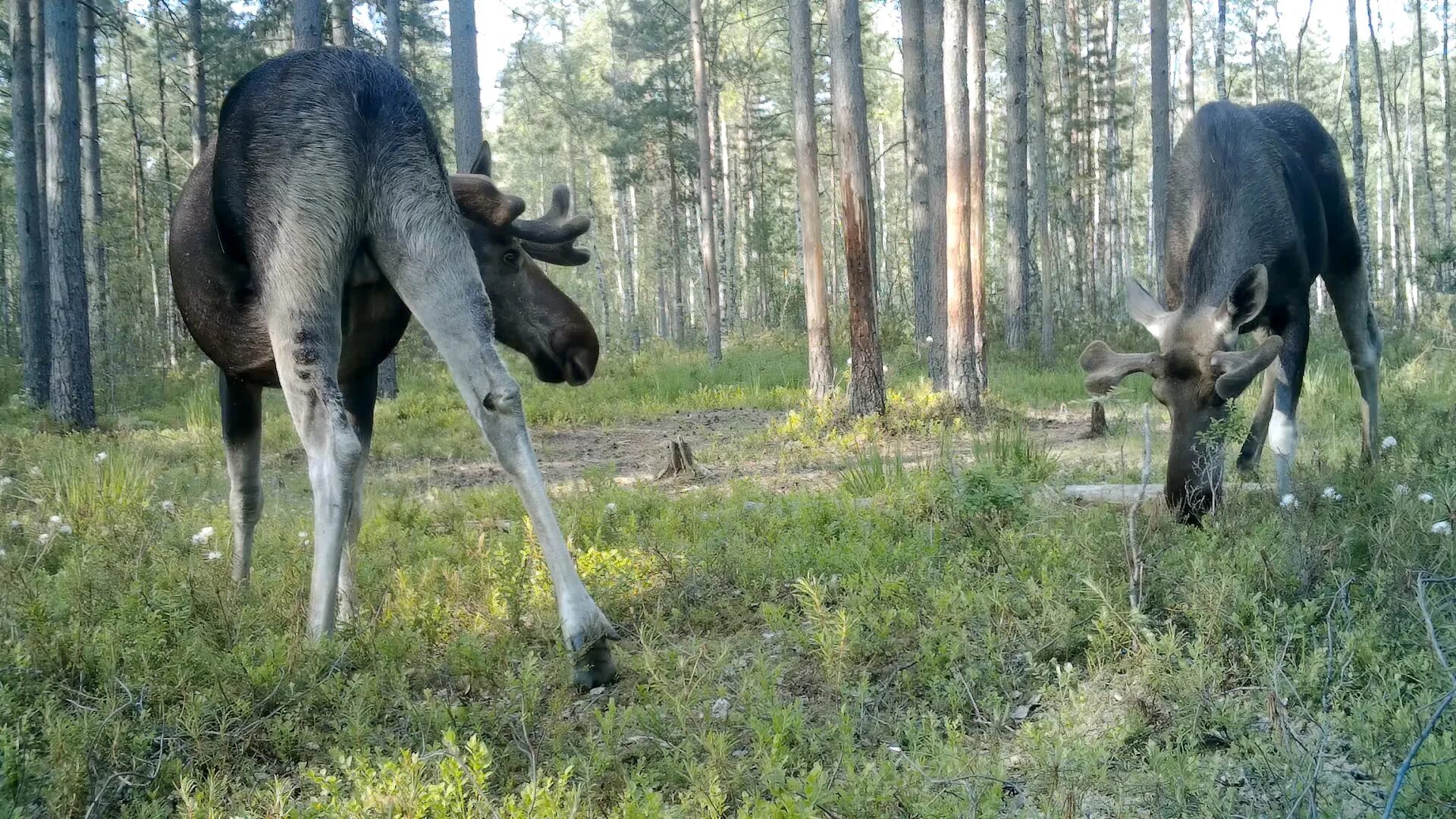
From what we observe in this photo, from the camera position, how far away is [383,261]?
3.58m

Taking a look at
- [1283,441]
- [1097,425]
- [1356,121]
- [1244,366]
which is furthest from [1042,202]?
[1244,366]

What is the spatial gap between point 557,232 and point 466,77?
22.4ft

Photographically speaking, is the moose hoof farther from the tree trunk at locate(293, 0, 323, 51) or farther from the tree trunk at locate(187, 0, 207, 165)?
the tree trunk at locate(187, 0, 207, 165)

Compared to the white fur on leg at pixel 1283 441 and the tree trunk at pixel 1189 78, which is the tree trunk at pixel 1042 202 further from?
the white fur on leg at pixel 1283 441

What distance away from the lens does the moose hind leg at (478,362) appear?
3.46 metres

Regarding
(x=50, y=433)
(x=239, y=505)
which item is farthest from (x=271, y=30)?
(x=239, y=505)

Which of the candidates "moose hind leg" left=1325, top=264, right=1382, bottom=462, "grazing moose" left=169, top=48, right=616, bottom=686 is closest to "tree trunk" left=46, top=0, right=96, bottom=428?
"grazing moose" left=169, top=48, right=616, bottom=686

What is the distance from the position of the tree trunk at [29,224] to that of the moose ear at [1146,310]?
15.6m

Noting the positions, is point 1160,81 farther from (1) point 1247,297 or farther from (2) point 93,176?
(2) point 93,176

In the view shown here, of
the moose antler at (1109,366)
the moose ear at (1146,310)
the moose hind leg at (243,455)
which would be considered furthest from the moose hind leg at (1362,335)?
the moose hind leg at (243,455)

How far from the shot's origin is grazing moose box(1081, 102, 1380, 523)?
480cm

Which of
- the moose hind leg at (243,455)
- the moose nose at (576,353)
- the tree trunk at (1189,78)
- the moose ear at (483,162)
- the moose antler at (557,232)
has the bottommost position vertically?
the moose hind leg at (243,455)

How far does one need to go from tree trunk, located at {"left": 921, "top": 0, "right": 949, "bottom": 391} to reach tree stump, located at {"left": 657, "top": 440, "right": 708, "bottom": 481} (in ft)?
13.8

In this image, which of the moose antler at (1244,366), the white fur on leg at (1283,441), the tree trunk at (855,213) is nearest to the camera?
the moose antler at (1244,366)
